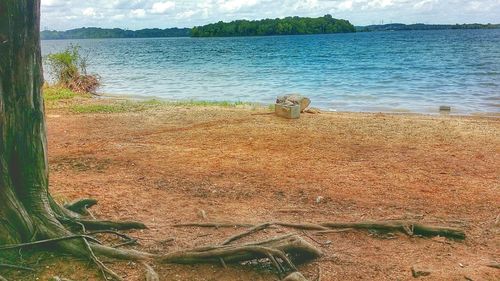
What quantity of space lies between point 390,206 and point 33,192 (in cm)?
452

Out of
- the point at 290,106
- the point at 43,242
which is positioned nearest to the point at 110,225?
the point at 43,242

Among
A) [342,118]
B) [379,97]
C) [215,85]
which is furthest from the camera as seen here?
[215,85]

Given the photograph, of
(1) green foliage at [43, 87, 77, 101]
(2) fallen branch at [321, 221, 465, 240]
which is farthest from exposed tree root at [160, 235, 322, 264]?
(1) green foliage at [43, 87, 77, 101]

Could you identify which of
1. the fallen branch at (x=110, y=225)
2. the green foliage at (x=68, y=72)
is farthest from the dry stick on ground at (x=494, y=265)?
the green foliage at (x=68, y=72)

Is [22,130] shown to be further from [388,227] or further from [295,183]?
[295,183]

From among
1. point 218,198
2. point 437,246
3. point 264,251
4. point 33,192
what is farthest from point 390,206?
point 33,192

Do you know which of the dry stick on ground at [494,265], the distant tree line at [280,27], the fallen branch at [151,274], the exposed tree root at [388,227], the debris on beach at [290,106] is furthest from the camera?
the distant tree line at [280,27]

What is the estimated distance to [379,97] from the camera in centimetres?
2400

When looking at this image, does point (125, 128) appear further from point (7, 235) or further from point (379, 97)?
point (379, 97)

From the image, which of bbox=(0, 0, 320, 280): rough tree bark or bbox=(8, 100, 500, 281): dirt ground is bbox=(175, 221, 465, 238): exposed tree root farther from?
bbox=(0, 0, 320, 280): rough tree bark

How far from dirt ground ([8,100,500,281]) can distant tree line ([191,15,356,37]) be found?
562 ft

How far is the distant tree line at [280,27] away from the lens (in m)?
181

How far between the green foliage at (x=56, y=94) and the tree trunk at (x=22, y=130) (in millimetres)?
13591

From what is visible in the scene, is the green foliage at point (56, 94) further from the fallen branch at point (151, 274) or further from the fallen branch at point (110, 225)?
the fallen branch at point (151, 274)
